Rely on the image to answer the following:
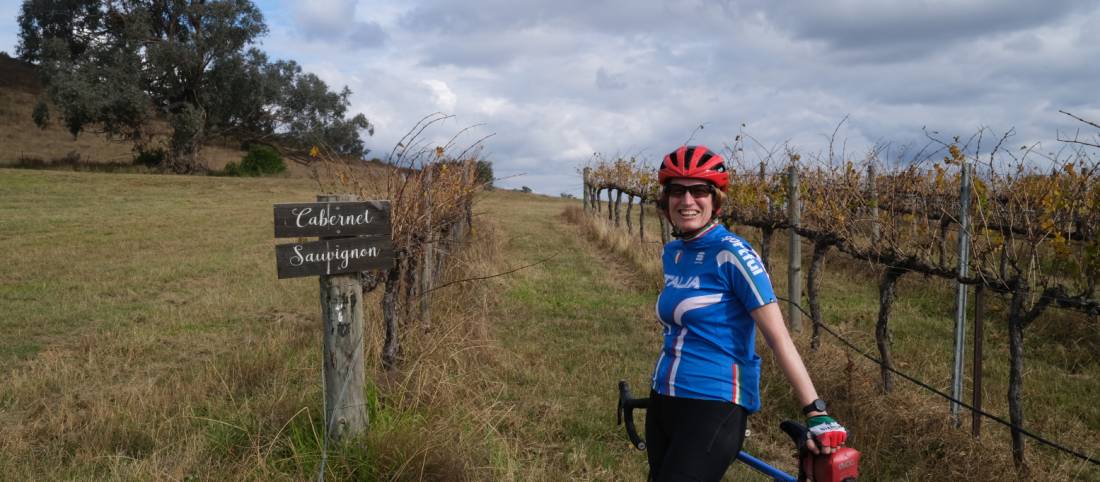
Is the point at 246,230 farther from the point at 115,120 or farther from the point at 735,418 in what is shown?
the point at 115,120

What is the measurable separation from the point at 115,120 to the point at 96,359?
3319 centimetres

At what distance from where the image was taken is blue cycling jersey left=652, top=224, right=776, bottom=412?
7.85ft

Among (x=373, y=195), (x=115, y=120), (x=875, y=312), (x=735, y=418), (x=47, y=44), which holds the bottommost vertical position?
(x=875, y=312)

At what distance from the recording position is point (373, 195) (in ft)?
19.7

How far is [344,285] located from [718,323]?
2313 millimetres

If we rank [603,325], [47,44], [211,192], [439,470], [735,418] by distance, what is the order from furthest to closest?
[47,44]
[211,192]
[603,325]
[439,470]
[735,418]

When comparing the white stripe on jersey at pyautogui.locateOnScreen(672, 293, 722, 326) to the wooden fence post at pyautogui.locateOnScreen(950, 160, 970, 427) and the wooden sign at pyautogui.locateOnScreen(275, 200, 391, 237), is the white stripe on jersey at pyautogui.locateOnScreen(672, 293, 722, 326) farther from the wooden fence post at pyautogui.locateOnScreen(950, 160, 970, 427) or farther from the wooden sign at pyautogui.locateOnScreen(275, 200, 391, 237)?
the wooden fence post at pyautogui.locateOnScreen(950, 160, 970, 427)

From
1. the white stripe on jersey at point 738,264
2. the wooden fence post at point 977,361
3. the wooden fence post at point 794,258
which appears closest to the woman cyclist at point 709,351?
the white stripe on jersey at point 738,264

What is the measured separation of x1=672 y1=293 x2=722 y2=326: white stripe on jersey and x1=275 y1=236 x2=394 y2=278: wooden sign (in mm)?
2044

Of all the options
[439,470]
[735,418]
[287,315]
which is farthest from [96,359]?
[735,418]

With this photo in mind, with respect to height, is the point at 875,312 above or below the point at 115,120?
below

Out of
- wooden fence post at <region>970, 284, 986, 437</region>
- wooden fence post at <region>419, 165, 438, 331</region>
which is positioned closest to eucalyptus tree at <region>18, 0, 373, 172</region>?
wooden fence post at <region>419, 165, 438, 331</region>

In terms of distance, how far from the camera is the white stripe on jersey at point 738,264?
2.35 metres

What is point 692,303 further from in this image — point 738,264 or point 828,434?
point 828,434
